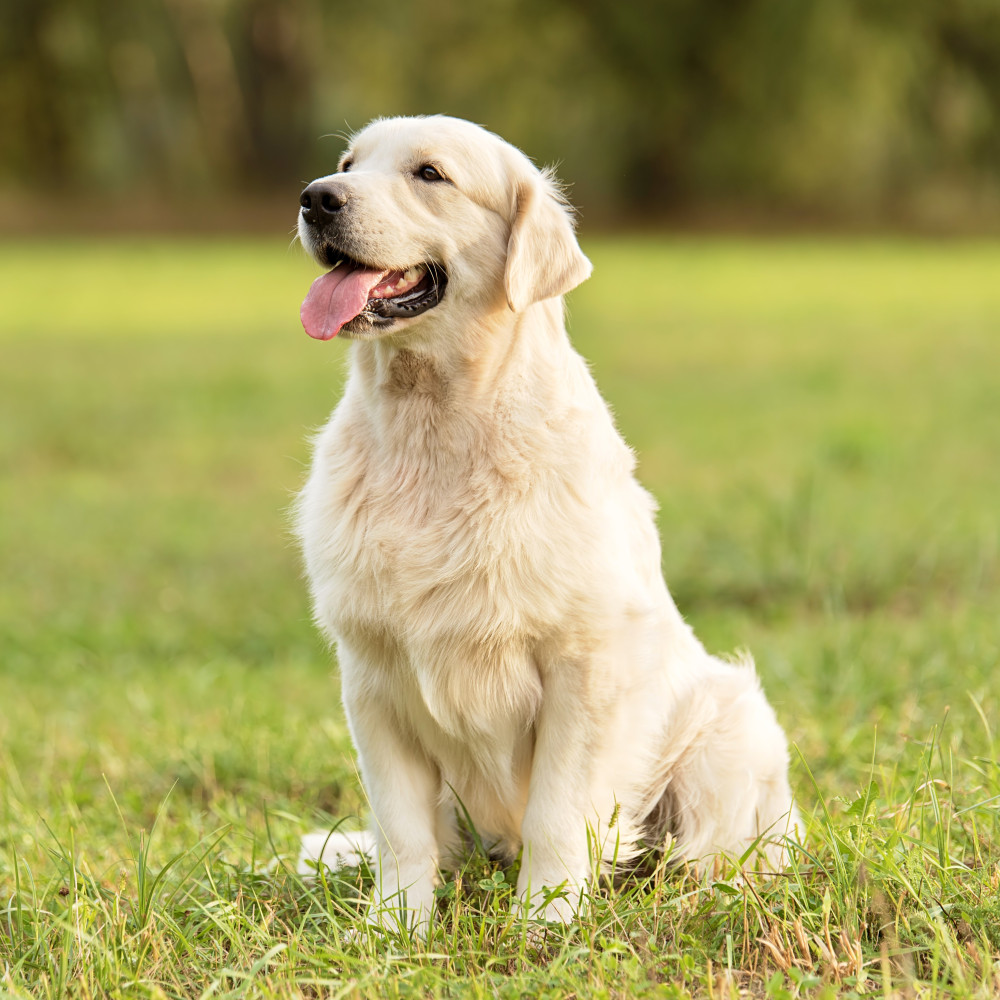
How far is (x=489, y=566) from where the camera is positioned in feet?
8.89

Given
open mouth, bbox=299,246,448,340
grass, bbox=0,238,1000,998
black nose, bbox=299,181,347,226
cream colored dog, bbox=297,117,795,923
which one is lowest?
grass, bbox=0,238,1000,998

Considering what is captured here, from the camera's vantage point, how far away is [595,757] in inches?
110

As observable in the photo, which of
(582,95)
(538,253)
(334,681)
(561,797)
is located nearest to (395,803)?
(561,797)

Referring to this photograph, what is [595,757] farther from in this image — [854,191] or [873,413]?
[854,191]

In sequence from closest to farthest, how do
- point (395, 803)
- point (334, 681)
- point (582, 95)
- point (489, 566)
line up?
point (489, 566), point (395, 803), point (334, 681), point (582, 95)

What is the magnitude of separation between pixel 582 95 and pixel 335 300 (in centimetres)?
2682

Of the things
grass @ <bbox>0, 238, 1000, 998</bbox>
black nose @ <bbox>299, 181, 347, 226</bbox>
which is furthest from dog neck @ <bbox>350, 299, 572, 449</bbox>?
grass @ <bbox>0, 238, 1000, 998</bbox>

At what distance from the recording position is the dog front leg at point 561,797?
2758 mm

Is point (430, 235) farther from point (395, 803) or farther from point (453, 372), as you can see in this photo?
point (395, 803)

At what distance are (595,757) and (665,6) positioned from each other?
91.7 feet

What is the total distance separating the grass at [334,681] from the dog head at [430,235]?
1.26 meters

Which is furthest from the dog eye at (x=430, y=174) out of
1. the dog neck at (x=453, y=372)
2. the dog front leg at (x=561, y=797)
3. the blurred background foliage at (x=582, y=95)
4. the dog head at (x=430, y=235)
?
the blurred background foliage at (x=582, y=95)

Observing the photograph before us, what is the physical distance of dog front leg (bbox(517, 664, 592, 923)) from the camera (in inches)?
109

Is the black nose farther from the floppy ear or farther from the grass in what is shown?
the grass
